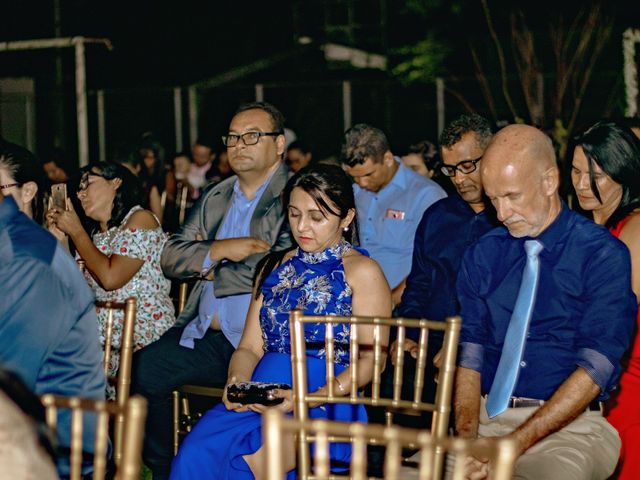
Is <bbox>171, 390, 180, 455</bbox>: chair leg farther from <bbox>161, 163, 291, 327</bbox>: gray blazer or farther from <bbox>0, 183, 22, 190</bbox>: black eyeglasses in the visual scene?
<bbox>0, 183, 22, 190</bbox>: black eyeglasses

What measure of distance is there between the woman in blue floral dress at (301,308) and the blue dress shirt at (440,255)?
0.74 m

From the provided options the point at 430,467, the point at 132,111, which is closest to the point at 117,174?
the point at 430,467

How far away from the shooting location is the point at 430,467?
74.2 inches

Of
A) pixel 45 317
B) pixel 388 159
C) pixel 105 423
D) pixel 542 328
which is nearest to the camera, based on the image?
pixel 105 423

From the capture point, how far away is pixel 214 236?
15.9 feet

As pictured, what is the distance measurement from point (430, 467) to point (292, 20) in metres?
17.7

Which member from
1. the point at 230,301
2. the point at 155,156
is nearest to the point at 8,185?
the point at 230,301

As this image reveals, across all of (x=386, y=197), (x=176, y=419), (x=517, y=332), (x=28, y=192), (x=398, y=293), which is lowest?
(x=176, y=419)

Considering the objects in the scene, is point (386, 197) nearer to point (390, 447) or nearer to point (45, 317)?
point (45, 317)

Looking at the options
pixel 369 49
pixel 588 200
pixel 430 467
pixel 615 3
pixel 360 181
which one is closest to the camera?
pixel 430 467

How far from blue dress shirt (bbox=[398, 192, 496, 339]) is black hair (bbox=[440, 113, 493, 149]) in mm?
268

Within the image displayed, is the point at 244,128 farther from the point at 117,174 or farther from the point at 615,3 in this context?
the point at 615,3

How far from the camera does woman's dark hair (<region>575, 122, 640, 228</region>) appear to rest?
376 cm

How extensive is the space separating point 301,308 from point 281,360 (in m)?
0.20
